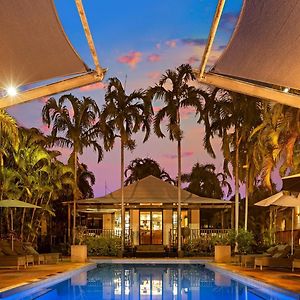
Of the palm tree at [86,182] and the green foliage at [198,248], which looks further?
the palm tree at [86,182]

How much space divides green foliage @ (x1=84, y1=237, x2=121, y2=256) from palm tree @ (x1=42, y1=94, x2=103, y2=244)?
3.46 ft

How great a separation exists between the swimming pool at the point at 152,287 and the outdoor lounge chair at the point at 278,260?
3.55ft

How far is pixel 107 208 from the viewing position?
29.7m

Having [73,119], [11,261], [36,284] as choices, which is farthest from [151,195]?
[36,284]

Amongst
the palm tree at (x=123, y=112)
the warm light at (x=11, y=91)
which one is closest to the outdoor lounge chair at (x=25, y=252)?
the palm tree at (x=123, y=112)

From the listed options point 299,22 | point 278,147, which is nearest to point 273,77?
point 299,22

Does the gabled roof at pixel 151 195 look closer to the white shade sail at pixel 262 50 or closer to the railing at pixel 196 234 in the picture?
the railing at pixel 196 234

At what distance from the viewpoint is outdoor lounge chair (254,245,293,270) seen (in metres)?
17.4

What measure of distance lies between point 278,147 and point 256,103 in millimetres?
4436

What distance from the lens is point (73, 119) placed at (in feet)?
87.1

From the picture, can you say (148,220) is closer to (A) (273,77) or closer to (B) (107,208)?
(B) (107,208)

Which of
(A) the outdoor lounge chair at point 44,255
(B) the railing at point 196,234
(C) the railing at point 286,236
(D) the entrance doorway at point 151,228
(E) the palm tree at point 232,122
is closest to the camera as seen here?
(A) the outdoor lounge chair at point 44,255

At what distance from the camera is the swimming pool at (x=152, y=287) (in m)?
13.4

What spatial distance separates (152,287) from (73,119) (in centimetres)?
1244
